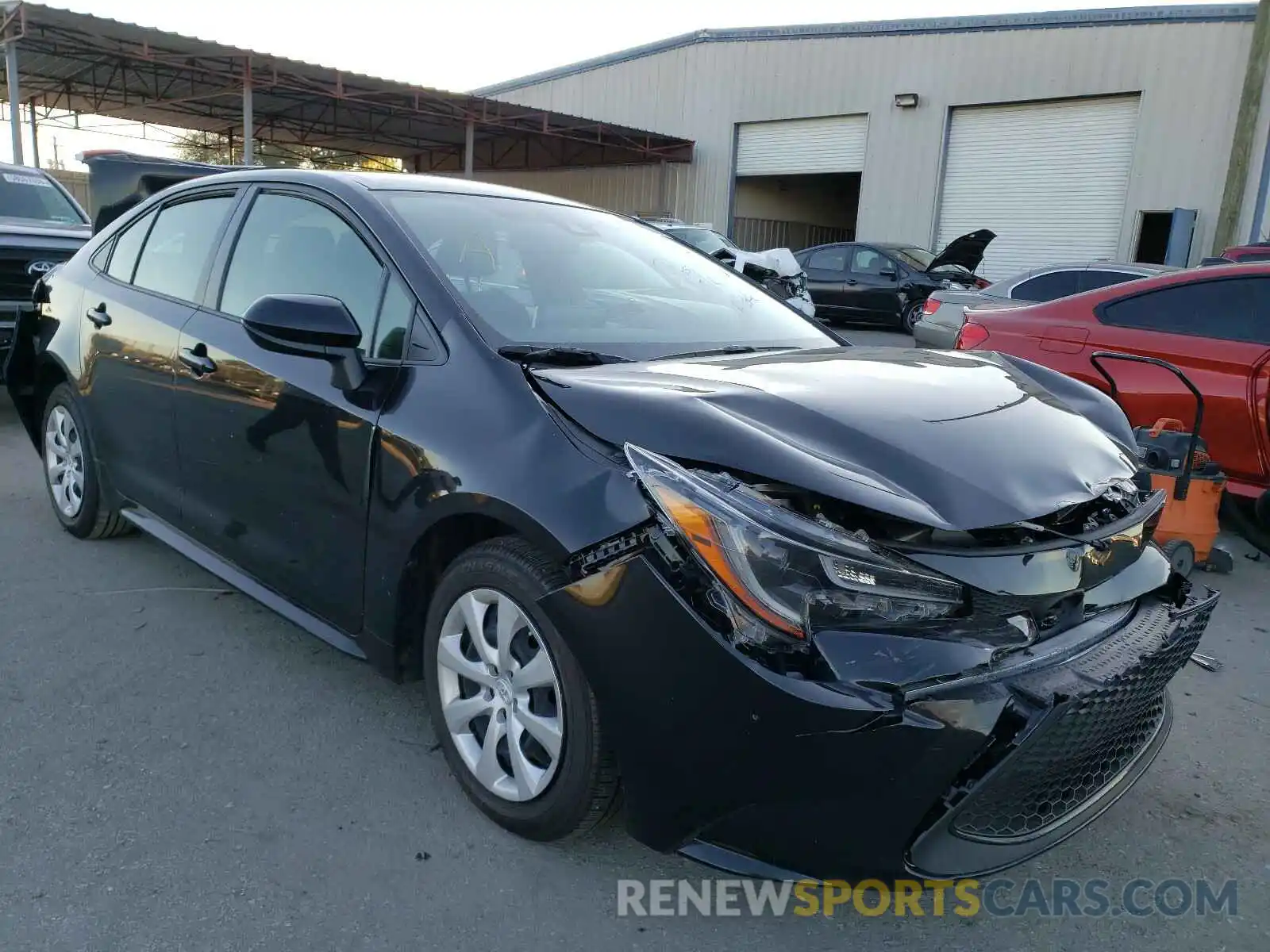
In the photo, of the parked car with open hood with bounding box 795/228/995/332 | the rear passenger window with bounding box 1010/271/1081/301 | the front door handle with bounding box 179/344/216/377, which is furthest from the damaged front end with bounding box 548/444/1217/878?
the parked car with open hood with bounding box 795/228/995/332

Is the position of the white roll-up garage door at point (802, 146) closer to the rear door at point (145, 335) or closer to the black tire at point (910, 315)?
the black tire at point (910, 315)

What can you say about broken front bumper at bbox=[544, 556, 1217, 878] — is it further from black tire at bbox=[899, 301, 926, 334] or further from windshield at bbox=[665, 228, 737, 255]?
black tire at bbox=[899, 301, 926, 334]

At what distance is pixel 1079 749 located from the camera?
6.19ft

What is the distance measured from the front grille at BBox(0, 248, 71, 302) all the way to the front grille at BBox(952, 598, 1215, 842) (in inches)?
288

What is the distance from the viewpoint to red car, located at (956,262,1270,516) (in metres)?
4.81

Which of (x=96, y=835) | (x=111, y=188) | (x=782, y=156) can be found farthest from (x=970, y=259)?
(x=96, y=835)

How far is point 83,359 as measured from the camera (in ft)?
13.2

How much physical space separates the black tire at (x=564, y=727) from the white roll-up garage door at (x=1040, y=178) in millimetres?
17783

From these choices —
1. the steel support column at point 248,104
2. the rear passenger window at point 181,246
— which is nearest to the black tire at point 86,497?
the rear passenger window at point 181,246

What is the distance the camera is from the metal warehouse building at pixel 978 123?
55.0 feet

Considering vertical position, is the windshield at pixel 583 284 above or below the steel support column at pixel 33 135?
below

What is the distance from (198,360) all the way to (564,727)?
195 cm

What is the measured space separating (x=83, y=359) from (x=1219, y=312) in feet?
18.1

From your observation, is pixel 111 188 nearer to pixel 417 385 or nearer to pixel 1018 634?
pixel 417 385
